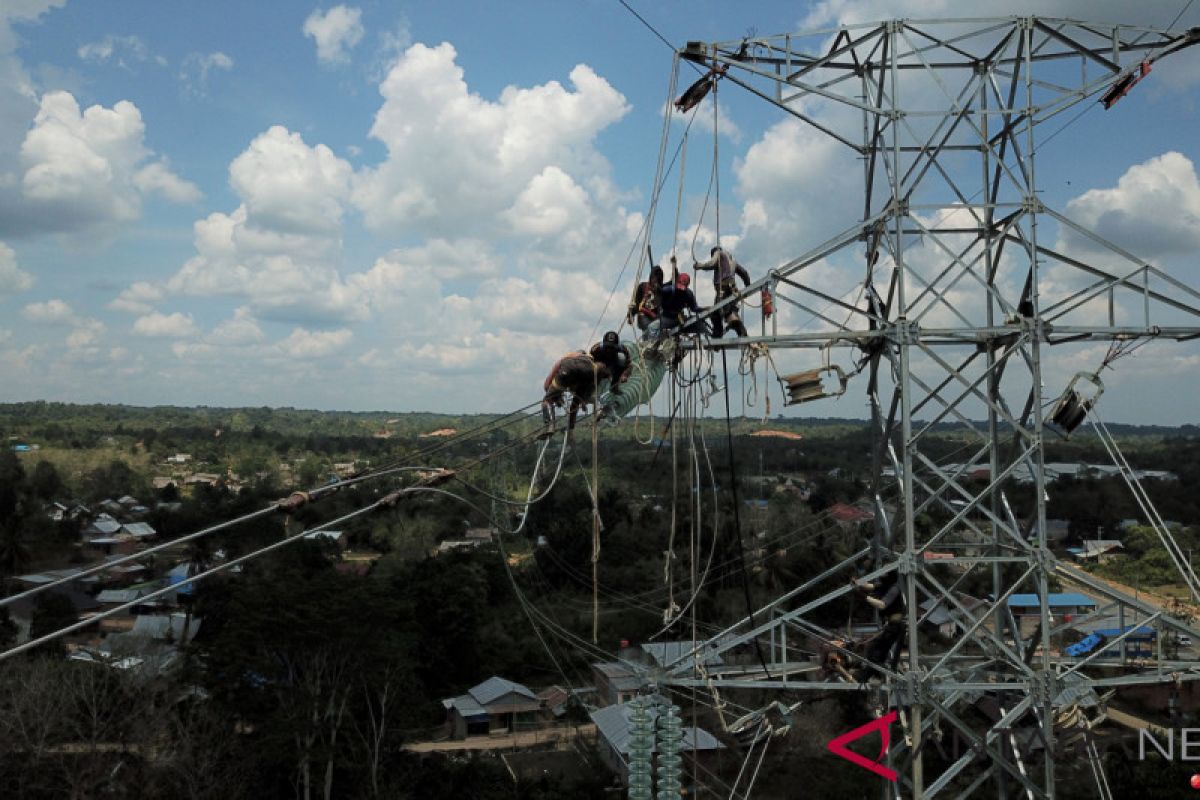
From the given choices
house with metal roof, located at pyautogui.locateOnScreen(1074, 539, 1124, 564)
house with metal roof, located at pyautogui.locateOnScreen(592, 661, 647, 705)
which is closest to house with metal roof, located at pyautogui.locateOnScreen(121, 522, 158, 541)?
house with metal roof, located at pyautogui.locateOnScreen(592, 661, 647, 705)

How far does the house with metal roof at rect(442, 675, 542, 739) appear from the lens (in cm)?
2973

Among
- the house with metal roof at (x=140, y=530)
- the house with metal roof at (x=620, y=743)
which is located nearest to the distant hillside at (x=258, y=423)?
the house with metal roof at (x=140, y=530)

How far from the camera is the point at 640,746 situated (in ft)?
26.7

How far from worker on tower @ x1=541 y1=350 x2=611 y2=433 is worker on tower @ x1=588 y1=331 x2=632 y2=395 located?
7.7 inches

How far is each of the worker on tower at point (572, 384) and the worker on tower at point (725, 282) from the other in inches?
50.8

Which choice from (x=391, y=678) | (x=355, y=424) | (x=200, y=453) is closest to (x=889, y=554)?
(x=391, y=678)

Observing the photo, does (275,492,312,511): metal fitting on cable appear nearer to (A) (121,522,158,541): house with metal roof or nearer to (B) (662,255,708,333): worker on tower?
(B) (662,255,708,333): worker on tower

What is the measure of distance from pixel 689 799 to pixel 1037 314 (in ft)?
56.0

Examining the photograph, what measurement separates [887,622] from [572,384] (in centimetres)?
365

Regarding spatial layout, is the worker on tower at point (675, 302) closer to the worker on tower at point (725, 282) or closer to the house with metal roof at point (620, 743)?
the worker on tower at point (725, 282)

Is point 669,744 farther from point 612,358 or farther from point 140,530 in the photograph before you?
point 140,530

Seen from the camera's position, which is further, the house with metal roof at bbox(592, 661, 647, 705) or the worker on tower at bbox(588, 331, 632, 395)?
the house with metal roof at bbox(592, 661, 647, 705)

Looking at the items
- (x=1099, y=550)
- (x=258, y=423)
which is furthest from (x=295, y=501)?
(x=258, y=423)

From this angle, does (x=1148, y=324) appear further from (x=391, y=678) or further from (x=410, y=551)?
(x=410, y=551)
